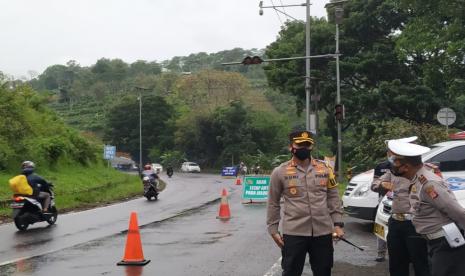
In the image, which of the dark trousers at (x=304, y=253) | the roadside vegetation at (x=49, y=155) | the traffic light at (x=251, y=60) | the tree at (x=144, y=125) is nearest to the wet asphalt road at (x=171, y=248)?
the dark trousers at (x=304, y=253)

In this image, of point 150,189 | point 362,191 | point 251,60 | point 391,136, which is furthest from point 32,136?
point 362,191

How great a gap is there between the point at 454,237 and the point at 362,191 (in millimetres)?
8074

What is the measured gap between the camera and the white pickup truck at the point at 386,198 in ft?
26.8

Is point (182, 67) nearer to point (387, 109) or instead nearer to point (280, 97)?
point (280, 97)

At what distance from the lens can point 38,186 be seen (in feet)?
48.6

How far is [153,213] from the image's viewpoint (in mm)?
19000

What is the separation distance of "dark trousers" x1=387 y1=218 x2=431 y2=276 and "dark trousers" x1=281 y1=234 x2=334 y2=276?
2.94ft

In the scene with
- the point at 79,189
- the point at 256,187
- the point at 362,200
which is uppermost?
the point at 362,200

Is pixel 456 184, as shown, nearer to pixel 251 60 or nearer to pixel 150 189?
pixel 251 60

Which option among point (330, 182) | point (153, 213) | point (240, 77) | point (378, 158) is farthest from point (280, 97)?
point (330, 182)

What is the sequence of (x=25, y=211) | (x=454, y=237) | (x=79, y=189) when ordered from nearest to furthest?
(x=454, y=237)
(x=25, y=211)
(x=79, y=189)

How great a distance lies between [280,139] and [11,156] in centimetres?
5411

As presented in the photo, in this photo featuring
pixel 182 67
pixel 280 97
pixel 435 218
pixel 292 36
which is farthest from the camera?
pixel 182 67

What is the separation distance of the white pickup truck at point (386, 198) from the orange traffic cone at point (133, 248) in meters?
3.62
